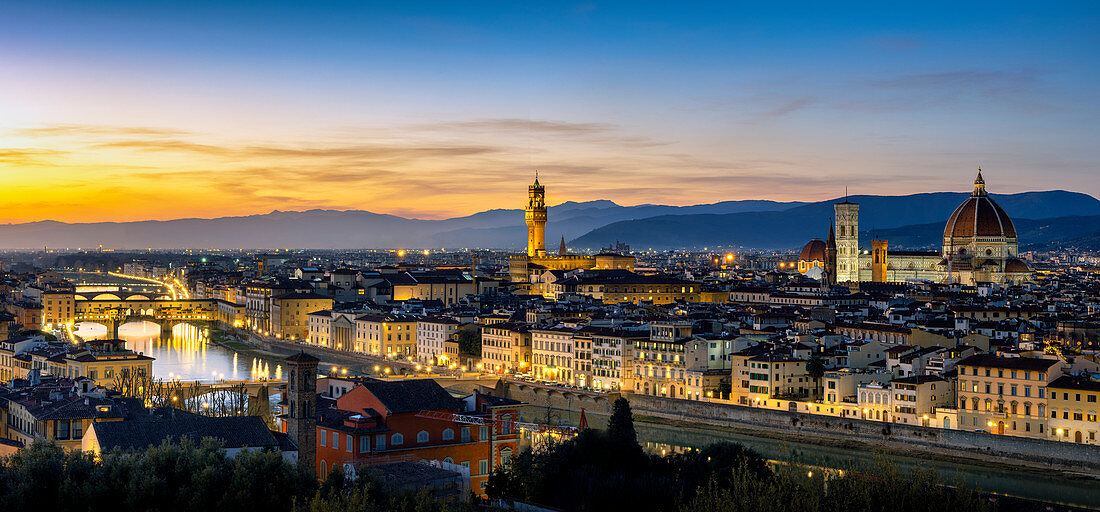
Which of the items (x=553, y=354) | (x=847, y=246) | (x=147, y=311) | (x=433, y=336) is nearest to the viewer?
(x=553, y=354)

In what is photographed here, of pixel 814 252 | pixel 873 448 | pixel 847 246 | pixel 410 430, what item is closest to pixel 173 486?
pixel 410 430

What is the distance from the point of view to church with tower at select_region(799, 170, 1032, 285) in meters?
57.7

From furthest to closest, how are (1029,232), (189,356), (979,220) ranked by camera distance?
1. (1029,232)
2. (979,220)
3. (189,356)

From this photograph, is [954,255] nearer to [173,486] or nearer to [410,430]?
[410,430]

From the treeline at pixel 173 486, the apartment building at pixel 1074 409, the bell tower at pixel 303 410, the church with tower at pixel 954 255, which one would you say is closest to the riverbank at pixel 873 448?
the apartment building at pixel 1074 409

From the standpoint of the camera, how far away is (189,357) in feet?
140

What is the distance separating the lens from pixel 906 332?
29219mm

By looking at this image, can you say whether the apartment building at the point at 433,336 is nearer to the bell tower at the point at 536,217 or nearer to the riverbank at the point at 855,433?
the riverbank at the point at 855,433

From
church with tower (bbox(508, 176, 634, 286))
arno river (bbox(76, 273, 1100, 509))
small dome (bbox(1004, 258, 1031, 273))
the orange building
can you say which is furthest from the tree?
church with tower (bbox(508, 176, 634, 286))

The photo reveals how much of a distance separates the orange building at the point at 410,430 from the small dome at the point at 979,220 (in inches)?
1785

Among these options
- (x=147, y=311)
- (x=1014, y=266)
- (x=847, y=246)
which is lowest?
(x=147, y=311)

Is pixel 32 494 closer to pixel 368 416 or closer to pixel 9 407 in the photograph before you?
pixel 368 416

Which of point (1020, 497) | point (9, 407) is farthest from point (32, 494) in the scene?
point (1020, 497)

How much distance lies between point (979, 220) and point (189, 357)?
3633 cm
